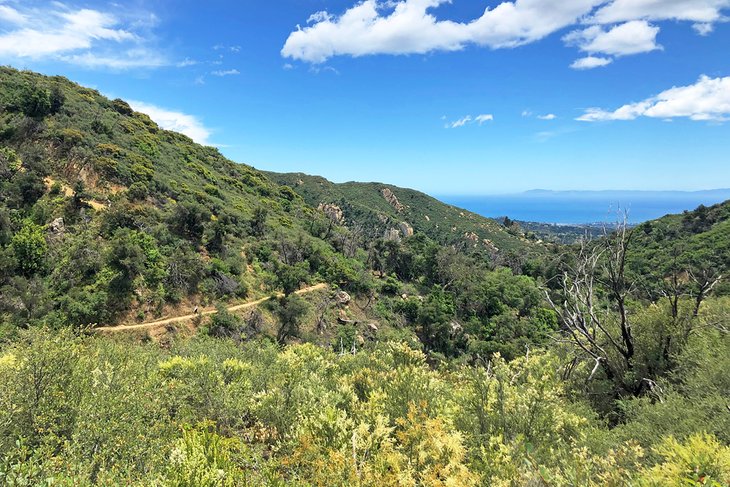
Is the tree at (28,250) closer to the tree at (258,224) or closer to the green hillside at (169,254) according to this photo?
the green hillside at (169,254)

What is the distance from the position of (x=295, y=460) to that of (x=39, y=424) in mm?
7429

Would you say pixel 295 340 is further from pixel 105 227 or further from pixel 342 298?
pixel 105 227

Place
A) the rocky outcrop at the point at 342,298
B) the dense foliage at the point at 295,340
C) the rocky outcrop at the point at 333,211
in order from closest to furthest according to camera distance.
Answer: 1. the dense foliage at the point at 295,340
2. the rocky outcrop at the point at 342,298
3. the rocky outcrop at the point at 333,211

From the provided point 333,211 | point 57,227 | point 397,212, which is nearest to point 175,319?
point 57,227

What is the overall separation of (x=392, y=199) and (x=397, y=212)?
1025 cm

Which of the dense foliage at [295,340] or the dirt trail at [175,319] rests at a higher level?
the dense foliage at [295,340]

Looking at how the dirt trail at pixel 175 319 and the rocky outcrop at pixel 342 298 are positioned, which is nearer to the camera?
the dirt trail at pixel 175 319

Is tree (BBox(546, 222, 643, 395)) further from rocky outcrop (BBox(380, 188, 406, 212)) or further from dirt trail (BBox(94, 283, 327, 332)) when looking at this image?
rocky outcrop (BBox(380, 188, 406, 212))

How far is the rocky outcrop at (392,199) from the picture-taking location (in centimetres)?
15666

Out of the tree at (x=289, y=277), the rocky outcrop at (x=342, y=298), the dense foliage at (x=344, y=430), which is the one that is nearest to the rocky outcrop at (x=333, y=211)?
the rocky outcrop at (x=342, y=298)

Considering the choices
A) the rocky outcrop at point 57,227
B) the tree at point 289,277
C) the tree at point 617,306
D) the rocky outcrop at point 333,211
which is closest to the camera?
the tree at point 617,306

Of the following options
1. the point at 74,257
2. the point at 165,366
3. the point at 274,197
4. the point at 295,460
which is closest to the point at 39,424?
the point at 295,460

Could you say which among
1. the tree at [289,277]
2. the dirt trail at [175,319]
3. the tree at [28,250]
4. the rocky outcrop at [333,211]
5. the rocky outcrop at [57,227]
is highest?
the rocky outcrop at [333,211]

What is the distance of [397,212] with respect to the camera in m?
154
